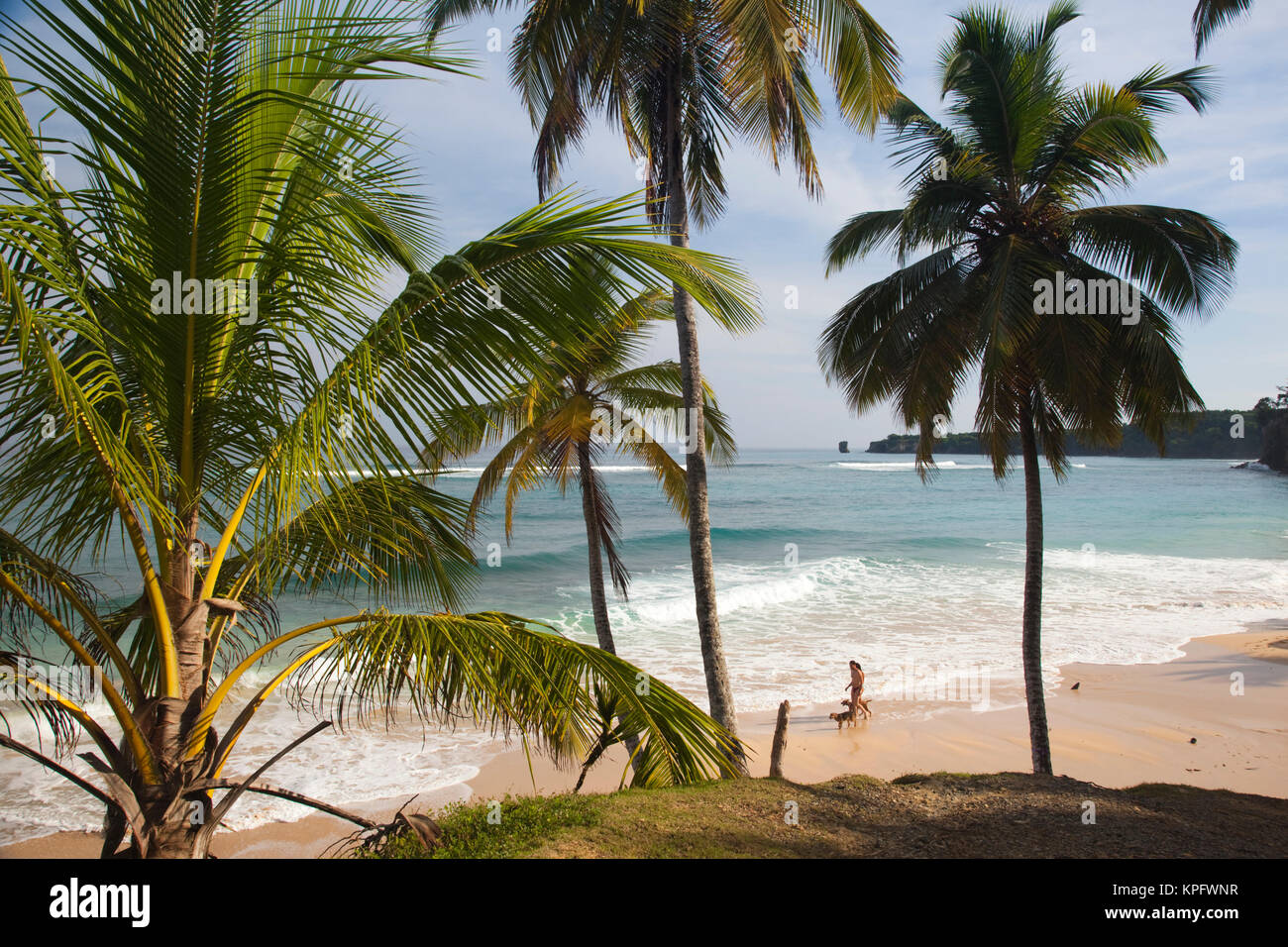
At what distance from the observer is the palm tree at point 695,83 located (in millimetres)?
7828

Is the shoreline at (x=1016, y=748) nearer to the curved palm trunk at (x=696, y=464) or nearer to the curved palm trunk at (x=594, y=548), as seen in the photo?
the curved palm trunk at (x=696, y=464)

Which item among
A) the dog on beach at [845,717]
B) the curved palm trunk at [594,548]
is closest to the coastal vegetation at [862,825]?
the curved palm trunk at [594,548]

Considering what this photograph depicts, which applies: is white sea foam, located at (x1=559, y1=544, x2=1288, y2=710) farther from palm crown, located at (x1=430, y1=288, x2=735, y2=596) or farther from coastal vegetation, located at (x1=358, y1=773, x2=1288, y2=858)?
coastal vegetation, located at (x1=358, y1=773, x2=1288, y2=858)

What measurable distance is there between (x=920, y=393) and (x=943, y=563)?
25.8 m

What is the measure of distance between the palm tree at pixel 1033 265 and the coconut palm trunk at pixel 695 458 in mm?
2916

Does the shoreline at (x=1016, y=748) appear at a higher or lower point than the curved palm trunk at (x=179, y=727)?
lower

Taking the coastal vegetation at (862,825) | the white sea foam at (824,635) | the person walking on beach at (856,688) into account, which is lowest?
the white sea foam at (824,635)

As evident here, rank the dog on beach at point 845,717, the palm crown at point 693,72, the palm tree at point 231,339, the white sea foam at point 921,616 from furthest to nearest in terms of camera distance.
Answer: the white sea foam at point 921,616 → the dog on beach at point 845,717 → the palm crown at point 693,72 → the palm tree at point 231,339

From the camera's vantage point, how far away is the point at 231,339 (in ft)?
11.4

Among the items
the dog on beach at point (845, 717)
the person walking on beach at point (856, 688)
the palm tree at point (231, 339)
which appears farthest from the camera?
the dog on beach at point (845, 717)

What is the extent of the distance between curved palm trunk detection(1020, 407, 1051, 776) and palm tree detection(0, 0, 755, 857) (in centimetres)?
776

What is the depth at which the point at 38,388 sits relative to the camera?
3.05 metres

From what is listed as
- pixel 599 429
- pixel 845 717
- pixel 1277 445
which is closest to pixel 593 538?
pixel 599 429

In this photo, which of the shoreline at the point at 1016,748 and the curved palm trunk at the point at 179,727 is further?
the shoreline at the point at 1016,748
